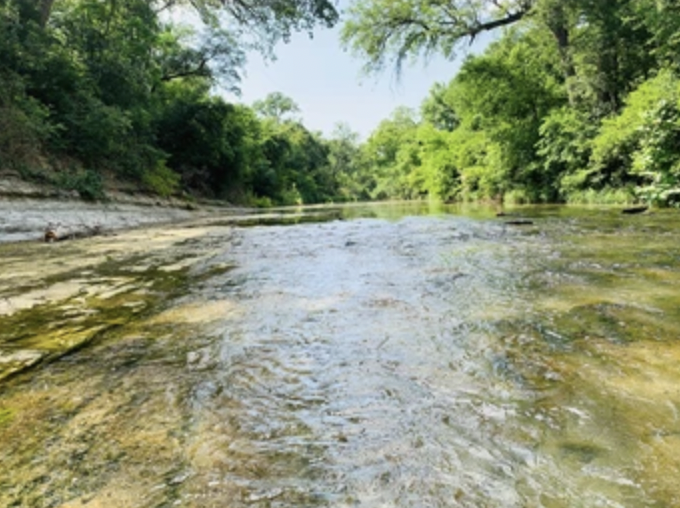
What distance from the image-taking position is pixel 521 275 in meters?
3.69

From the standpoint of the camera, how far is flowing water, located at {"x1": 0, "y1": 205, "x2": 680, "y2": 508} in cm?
110

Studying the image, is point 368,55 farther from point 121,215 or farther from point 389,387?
point 389,387

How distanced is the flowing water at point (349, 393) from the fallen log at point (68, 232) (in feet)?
17.9

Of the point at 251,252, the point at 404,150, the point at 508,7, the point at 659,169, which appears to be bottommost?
the point at 251,252

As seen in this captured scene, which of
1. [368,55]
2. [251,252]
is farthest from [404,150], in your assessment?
[251,252]

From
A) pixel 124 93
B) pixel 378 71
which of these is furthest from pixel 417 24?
pixel 124 93

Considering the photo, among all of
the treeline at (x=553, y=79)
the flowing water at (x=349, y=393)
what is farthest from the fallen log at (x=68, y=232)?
the treeline at (x=553, y=79)

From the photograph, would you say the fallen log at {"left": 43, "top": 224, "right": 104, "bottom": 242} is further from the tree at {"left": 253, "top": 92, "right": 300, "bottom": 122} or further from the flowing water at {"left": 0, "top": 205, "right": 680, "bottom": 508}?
the tree at {"left": 253, "top": 92, "right": 300, "bottom": 122}

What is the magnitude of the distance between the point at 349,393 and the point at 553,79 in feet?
73.5

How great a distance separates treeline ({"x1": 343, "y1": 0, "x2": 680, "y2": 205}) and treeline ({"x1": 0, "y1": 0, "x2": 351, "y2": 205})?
4727mm

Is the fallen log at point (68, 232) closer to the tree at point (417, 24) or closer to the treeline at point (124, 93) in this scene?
the treeline at point (124, 93)

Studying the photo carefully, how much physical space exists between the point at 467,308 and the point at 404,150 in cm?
5236

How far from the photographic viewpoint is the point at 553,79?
2017cm

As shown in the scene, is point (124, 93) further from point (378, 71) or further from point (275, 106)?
point (275, 106)
